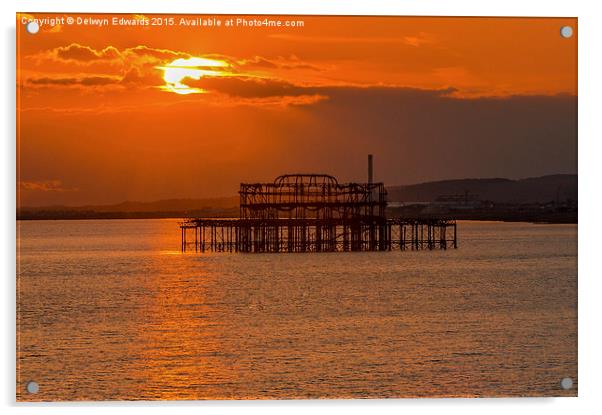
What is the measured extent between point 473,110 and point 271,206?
89.4 feet

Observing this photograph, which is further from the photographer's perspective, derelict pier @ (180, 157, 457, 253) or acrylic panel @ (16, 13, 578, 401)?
derelict pier @ (180, 157, 457, 253)

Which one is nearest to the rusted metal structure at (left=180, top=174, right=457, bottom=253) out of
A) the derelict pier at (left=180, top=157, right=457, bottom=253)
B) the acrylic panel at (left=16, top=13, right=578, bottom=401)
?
the derelict pier at (left=180, top=157, right=457, bottom=253)

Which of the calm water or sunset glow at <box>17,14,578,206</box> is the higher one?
sunset glow at <box>17,14,578,206</box>

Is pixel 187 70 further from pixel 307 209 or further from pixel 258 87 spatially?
pixel 307 209

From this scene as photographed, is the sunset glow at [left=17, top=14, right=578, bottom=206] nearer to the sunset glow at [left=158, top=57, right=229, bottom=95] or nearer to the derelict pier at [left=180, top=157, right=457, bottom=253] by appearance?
the sunset glow at [left=158, top=57, right=229, bottom=95]

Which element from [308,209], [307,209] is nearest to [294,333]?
A: [308,209]

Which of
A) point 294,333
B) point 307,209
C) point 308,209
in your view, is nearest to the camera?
point 294,333

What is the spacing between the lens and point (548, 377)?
51.6 feet

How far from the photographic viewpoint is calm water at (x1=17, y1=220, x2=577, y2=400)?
15.5 m

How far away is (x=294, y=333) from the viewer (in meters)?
21.2

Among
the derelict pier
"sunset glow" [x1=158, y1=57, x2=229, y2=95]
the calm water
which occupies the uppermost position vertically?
"sunset glow" [x1=158, y1=57, x2=229, y2=95]

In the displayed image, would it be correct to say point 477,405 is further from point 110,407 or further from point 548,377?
point 548,377

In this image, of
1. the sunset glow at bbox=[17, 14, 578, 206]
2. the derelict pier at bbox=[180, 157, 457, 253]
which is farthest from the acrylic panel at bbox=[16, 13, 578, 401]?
the derelict pier at bbox=[180, 157, 457, 253]

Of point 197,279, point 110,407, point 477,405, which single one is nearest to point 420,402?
point 477,405
